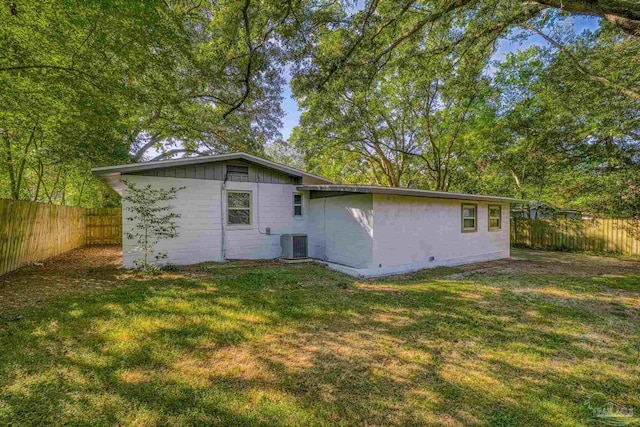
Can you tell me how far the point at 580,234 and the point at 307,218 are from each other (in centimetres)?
1266

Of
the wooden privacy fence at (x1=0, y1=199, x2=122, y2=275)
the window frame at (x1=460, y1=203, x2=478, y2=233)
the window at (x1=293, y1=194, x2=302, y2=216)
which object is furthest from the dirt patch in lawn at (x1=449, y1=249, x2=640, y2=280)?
the wooden privacy fence at (x1=0, y1=199, x2=122, y2=275)

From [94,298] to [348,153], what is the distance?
→ 633 inches

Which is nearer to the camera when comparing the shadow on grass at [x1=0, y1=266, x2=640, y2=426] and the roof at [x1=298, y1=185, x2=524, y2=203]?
the shadow on grass at [x1=0, y1=266, x2=640, y2=426]

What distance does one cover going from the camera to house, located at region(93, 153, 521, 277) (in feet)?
23.9

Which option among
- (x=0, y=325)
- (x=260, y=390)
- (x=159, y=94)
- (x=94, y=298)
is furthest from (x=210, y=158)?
(x=260, y=390)

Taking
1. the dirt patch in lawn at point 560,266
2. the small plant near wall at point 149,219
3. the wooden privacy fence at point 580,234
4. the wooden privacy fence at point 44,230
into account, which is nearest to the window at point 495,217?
the dirt patch in lawn at point 560,266

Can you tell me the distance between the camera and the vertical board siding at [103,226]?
13.8 m

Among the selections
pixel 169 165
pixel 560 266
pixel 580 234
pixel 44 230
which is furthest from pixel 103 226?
pixel 580 234

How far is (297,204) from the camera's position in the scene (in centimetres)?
959

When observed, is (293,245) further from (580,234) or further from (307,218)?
(580,234)

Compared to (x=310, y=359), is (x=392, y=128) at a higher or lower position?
higher

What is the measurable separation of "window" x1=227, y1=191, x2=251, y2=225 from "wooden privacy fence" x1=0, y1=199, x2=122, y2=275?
4910 mm

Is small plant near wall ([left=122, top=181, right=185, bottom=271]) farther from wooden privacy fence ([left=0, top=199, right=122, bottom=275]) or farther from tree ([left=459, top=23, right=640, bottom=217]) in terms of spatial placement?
tree ([left=459, top=23, right=640, bottom=217])

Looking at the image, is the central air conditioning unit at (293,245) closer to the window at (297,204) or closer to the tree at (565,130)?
the window at (297,204)
